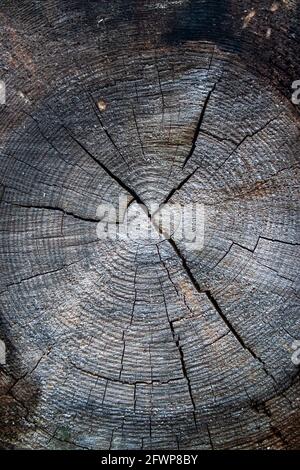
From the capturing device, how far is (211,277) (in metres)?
2.29

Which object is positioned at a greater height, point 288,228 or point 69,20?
point 69,20

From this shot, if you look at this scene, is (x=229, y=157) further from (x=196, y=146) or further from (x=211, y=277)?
(x=211, y=277)

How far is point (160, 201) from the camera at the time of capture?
2262 mm

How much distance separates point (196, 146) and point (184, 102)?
5.7 inches

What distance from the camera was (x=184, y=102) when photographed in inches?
90.3

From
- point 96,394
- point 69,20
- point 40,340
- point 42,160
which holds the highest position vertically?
point 69,20

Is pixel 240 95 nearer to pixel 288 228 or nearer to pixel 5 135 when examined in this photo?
pixel 288 228

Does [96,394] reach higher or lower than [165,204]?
lower

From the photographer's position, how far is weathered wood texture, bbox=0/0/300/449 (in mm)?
2279

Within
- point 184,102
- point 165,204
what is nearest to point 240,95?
point 184,102

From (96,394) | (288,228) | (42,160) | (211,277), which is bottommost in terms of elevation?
(96,394)

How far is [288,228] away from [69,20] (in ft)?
3.12

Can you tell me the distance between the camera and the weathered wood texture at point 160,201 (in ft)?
7.48
